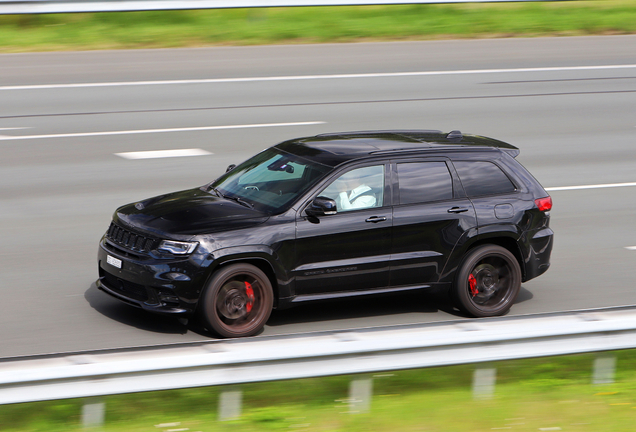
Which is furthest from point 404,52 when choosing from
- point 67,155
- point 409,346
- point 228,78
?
point 409,346

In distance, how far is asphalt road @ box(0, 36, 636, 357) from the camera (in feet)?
27.7

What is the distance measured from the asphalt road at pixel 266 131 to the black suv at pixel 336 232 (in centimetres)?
39

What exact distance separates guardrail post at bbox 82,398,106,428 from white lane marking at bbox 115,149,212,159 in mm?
9101

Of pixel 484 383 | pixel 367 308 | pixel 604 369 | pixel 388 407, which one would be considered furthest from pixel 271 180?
pixel 604 369

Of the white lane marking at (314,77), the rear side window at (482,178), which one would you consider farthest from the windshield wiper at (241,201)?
the white lane marking at (314,77)

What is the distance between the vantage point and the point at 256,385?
552cm

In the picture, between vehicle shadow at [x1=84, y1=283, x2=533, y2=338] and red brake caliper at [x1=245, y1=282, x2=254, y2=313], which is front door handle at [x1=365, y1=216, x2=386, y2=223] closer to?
vehicle shadow at [x1=84, y1=283, x2=533, y2=338]

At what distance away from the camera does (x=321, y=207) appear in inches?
299

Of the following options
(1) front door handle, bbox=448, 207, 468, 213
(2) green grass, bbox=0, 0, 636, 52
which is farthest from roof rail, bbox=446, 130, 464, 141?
(2) green grass, bbox=0, 0, 636, 52

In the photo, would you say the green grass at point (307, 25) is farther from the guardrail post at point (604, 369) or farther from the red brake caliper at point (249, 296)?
the guardrail post at point (604, 369)

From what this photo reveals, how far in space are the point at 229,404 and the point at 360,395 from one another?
2.71ft

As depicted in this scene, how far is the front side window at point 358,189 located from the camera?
7.90 meters

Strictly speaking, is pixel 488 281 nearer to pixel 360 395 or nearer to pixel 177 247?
pixel 177 247

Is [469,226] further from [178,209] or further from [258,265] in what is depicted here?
[178,209]
